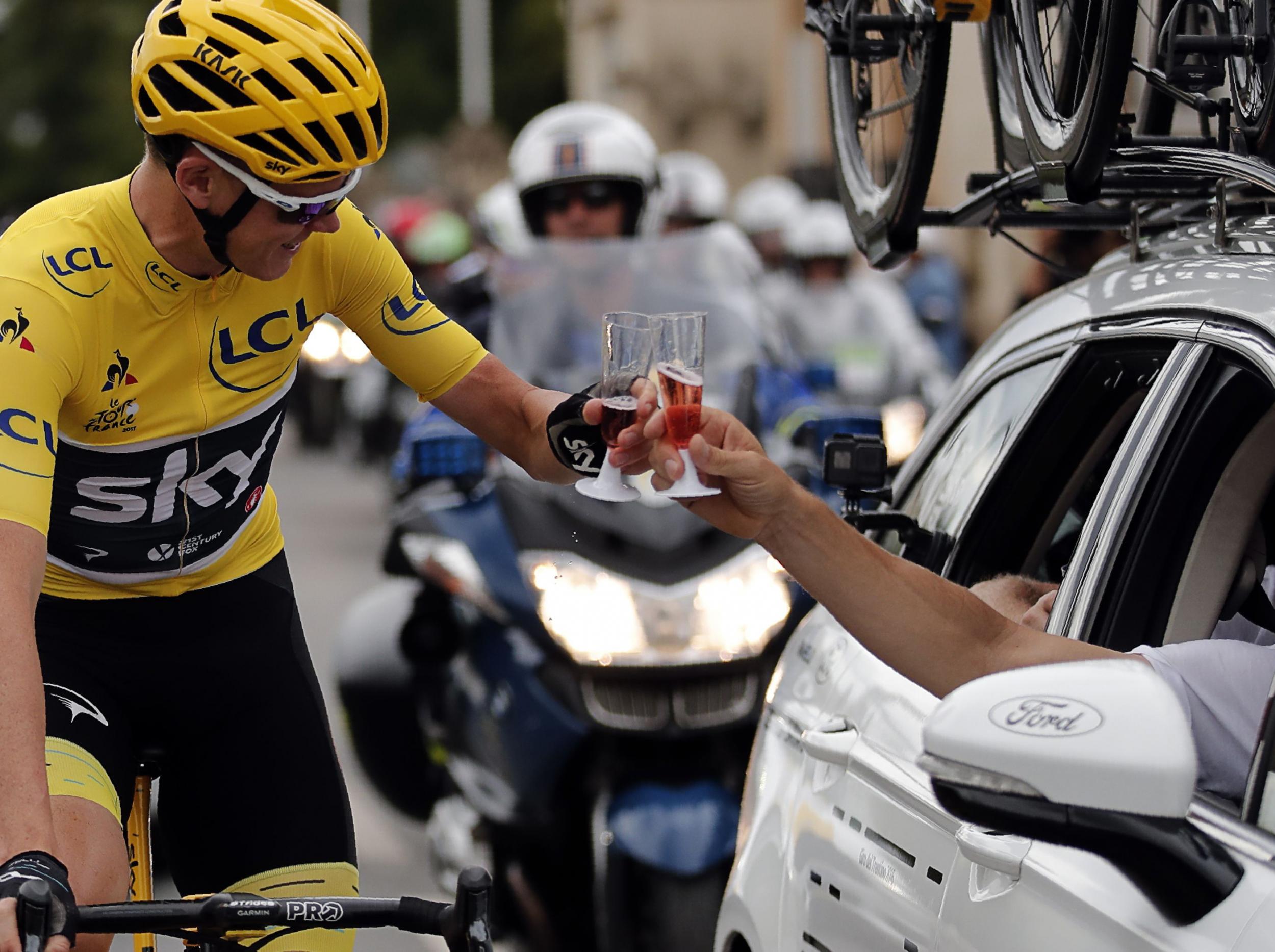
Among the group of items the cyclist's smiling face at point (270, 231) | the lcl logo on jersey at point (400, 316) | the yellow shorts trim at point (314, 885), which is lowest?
the yellow shorts trim at point (314, 885)

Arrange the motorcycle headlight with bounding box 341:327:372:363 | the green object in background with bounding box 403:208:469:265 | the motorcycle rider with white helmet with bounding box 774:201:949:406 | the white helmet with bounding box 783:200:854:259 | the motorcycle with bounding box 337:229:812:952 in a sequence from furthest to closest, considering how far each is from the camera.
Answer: the green object in background with bounding box 403:208:469:265 → the motorcycle headlight with bounding box 341:327:372:363 → the white helmet with bounding box 783:200:854:259 → the motorcycle rider with white helmet with bounding box 774:201:949:406 → the motorcycle with bounding box 337:229:812:952

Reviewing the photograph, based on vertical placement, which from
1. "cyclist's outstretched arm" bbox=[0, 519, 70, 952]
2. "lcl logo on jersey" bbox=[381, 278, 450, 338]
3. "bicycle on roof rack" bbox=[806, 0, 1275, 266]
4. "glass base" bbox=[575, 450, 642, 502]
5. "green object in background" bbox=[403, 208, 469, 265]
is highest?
"bicycle on roof rack" bbox=[806, 0, 1275, 266]

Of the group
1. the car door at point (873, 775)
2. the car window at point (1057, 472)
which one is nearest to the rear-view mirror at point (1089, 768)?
the car door at point (873, 775)

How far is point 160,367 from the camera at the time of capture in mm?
3240

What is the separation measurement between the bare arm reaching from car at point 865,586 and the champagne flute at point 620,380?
65 millimetres

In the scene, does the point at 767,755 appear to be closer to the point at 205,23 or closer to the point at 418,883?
the point at 205,23

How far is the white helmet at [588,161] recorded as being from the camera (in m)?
6.88

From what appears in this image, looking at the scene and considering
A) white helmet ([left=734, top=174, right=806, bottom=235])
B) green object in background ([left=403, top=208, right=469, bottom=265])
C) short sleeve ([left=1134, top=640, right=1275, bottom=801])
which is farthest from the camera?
white helmet ([left=734, top=174, right=806, bottom=235])

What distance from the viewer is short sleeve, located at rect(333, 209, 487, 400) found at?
349 cm

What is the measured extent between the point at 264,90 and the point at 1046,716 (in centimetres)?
162

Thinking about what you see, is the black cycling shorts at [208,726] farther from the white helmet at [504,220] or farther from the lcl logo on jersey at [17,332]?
the white helmet at [504,220]

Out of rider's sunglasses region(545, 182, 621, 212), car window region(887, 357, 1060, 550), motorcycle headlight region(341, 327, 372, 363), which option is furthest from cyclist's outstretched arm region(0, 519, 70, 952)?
motorcycle headlight region(341, 327, 372, 363)

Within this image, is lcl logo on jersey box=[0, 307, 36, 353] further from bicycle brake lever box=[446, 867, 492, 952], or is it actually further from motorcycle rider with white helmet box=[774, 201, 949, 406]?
motorcycle rider with white helmet box=[774, 201, 949, 406]

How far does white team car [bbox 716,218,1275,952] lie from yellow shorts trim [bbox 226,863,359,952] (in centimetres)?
70
